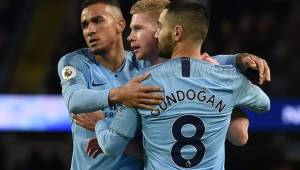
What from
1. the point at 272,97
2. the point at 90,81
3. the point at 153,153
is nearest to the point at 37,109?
the point at 272,97

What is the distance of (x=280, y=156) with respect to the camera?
27.4 feet

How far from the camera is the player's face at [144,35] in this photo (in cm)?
339

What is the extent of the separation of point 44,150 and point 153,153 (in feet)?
26.0

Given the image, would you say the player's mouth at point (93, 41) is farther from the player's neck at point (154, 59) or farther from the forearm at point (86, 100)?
the forearm at point (86, 100)

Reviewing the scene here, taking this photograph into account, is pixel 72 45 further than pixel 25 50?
No

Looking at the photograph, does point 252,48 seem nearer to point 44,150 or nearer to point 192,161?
point 44,150

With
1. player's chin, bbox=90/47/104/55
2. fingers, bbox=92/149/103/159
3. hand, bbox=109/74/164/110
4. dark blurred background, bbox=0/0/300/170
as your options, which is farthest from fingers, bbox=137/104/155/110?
dark blurred background, bbox=0/0/300/170

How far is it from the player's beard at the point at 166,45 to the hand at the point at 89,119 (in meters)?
0.49

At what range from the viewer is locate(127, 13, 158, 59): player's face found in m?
3.39

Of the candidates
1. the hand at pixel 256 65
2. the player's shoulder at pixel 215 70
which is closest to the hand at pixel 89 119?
the player's shoulder at pixel 215 70

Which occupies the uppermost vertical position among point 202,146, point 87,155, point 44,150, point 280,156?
point 202,146

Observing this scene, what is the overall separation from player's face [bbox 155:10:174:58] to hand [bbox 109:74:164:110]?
150 millimetres

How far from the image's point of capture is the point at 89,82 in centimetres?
355

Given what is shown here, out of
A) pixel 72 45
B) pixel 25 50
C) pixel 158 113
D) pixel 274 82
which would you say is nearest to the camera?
pixel 158 113
